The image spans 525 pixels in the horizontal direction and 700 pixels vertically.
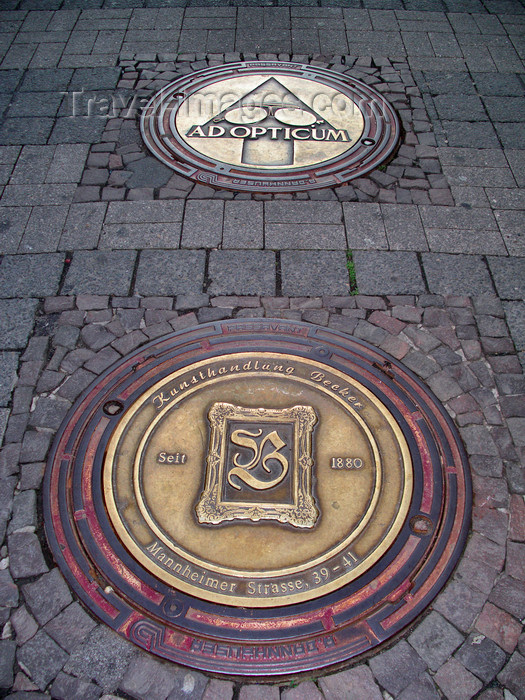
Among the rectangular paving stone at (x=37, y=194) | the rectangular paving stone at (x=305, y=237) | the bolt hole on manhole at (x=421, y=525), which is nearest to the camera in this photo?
the bolt hole on manhole at (x=421, y=525)

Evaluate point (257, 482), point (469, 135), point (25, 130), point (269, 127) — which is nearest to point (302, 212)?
point (269, 127)

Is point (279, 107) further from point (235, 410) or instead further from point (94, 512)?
point (94, 512)

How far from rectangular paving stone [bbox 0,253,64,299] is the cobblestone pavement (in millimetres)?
15

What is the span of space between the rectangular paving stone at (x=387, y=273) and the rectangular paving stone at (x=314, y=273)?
0.11 metres

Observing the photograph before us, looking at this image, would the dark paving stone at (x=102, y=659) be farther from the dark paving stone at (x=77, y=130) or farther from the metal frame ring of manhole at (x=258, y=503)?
the dark paving stone at (x=77, y=130)

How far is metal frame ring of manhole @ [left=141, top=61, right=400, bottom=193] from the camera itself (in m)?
4.44

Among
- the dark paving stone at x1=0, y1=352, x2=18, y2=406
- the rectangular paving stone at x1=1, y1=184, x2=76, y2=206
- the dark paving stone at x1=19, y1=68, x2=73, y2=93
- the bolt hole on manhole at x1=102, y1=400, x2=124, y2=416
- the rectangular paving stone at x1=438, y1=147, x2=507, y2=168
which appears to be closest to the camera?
the bolt hole on manhole at x1=102, y1=400, x2=124, y2=416

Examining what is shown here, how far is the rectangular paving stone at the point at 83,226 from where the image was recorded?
157 inches

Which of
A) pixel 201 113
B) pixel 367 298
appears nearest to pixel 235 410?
pixel 367 298

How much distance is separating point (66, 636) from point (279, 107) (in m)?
4.38

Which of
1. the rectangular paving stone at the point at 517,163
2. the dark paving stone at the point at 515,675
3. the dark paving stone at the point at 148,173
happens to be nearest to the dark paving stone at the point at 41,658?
the dark paving stone at the point at 515,675

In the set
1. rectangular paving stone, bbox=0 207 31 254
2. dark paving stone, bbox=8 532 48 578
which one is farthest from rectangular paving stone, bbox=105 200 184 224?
dark paving stone, bbox=8 532 48 578

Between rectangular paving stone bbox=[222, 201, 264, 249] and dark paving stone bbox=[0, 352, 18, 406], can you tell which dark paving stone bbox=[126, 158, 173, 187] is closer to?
rectangular paving stone bbox=[222, 201, 264, 249]

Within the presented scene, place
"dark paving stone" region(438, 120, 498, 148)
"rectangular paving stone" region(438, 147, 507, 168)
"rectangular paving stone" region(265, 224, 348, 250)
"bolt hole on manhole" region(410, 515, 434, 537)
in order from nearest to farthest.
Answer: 1. "bolt hole on manhole" region(410, 515, 434, 537)
2. "rectangular paving stone" region(265, 224, 348, 250)
3. "rectangular paving stone" region(438, 147, 507, 168)
4. "dark paving stone" region(438, 120, 498, 148)
